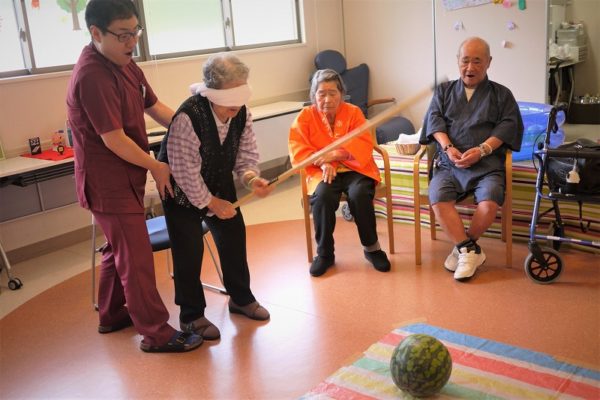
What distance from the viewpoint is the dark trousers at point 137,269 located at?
2385 mm

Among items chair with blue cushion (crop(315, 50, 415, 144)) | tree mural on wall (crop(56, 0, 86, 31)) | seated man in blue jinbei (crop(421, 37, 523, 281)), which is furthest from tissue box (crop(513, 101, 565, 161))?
tree mural on wall (crop(56, 0, 86, 31))

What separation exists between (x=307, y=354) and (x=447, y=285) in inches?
35.1

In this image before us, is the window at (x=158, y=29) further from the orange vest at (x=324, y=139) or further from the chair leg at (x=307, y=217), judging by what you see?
the chair leg at (x=307, y=217)

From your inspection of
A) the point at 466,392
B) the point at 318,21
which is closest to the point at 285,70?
the point at 318,21

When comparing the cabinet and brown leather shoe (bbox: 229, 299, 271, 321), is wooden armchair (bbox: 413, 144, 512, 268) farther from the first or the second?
the cabinet

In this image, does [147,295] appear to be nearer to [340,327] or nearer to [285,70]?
[340,327]

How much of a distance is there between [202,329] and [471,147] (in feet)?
5.32

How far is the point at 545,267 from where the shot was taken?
2887 mm

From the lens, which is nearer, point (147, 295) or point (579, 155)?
point (147, 295)

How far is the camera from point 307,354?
242 cm

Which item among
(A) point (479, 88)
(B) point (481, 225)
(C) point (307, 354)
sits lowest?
(C) point (307, 354)

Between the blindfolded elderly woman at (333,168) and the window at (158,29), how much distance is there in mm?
1807

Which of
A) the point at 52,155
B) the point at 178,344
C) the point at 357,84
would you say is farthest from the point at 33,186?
the point at 357,84

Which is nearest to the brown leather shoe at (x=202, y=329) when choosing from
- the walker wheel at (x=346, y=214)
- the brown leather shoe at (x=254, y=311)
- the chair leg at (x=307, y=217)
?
the brown leather shoe at (x=254, y=311)
